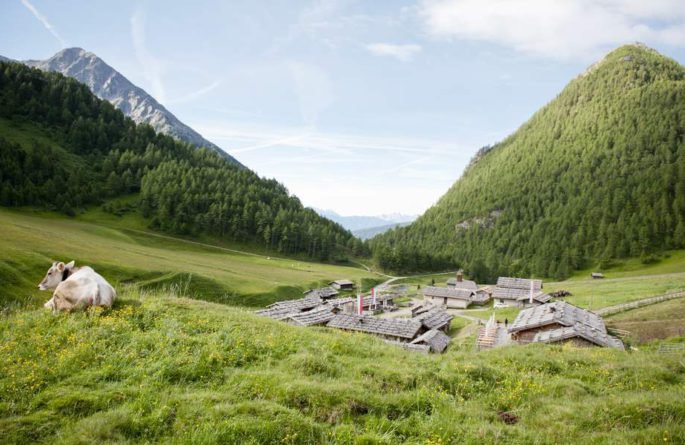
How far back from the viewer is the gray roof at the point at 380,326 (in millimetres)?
45438

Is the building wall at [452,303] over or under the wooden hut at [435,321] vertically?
under

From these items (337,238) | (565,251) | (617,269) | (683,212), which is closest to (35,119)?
(337,238)

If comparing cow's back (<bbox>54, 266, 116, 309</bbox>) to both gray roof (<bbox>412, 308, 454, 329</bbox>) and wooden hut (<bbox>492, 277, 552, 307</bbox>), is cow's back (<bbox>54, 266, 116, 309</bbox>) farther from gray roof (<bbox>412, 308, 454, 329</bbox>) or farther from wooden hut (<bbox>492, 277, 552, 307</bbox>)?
wooden hut (<bbox>492, 277, 552, 307</bbox>)

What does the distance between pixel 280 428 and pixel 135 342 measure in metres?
7.03

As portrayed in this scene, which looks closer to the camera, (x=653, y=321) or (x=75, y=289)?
(x=75, y=289)

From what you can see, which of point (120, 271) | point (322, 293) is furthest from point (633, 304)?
point (120, 271)

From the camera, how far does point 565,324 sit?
3788 cm

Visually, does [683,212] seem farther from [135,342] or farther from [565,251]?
[135,342]

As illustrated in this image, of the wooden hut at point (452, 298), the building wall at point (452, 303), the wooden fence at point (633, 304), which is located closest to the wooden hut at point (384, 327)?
the wooden fence at point (633, 304)

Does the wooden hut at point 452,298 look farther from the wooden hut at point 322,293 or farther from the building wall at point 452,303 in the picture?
the wooden hut at point 322,293

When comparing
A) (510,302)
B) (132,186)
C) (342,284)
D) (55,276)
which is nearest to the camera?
(55,276)

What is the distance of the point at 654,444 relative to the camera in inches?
323

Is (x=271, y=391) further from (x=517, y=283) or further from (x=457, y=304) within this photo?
(x=517, y=283)

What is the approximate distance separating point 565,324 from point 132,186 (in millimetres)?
181915
